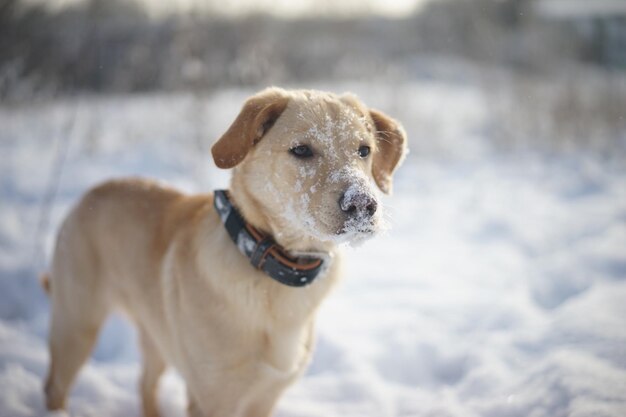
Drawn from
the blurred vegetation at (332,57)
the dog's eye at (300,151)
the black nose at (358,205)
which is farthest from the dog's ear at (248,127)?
the blurred vegetation at (332,57)

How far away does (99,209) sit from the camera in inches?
106

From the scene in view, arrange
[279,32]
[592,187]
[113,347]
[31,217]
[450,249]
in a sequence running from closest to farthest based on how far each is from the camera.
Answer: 1. [113,347]
2. [450,249]
3. [31,217]
4. [592,187]
5. [279,32]

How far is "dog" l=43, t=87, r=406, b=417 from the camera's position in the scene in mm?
1951

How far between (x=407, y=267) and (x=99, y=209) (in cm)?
296

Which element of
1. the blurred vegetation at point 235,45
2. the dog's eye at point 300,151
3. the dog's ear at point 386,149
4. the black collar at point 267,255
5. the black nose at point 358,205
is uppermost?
the blurred vegetation at point 235,45

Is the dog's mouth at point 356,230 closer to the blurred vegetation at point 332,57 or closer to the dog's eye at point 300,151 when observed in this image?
the dog's eye at point 300,151

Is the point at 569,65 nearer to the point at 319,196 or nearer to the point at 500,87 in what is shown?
the point at 500,87

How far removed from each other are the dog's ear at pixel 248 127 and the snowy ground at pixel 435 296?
0.65 m

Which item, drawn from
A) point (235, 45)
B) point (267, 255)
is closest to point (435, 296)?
point (267, 255)

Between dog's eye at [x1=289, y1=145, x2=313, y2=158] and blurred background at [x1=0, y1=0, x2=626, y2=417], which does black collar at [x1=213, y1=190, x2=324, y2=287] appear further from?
dog's eye at [x1=289, y1=145, x2=313, y2=158]

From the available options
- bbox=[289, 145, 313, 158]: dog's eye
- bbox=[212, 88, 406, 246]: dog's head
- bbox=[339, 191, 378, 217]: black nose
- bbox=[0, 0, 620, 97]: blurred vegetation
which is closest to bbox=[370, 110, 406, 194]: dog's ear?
bbox=[212, 88, 406, 246]: dog's head

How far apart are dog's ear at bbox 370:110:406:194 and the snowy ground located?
1.06 feet

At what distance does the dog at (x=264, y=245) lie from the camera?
6.40 feet

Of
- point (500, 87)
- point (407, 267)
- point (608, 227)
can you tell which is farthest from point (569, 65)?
point (407, 267)
